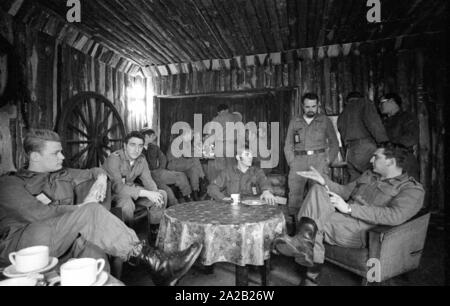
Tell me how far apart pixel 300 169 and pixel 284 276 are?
178cm

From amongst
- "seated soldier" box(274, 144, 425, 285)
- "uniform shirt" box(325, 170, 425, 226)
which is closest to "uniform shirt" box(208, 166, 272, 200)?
"seated soldier" box(274, 144, 425, 285)

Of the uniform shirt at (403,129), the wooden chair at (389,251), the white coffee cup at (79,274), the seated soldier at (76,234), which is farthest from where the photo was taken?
the uniform shirt at (403,129)

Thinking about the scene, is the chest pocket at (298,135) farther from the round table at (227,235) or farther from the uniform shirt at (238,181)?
the round table at (227,235)

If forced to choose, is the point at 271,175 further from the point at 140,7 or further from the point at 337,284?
the point at 140,7

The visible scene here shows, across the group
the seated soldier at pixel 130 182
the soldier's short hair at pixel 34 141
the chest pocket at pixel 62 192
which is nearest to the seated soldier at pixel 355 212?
the seated soldier at pixel 130 182

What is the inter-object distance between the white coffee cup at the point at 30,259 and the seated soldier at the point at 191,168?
174 inches

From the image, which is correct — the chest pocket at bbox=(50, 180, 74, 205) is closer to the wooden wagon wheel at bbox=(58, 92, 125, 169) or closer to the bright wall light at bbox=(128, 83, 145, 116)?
the wooden wagon wheel at bbox=(58, 92, 125, 169)

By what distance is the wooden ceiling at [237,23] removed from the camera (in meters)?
3.61

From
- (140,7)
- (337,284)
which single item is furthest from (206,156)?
(337,284)

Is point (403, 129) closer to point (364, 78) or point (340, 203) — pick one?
point (364, 78)

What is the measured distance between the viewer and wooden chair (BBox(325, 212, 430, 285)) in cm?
235

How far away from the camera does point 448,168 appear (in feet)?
4.60
